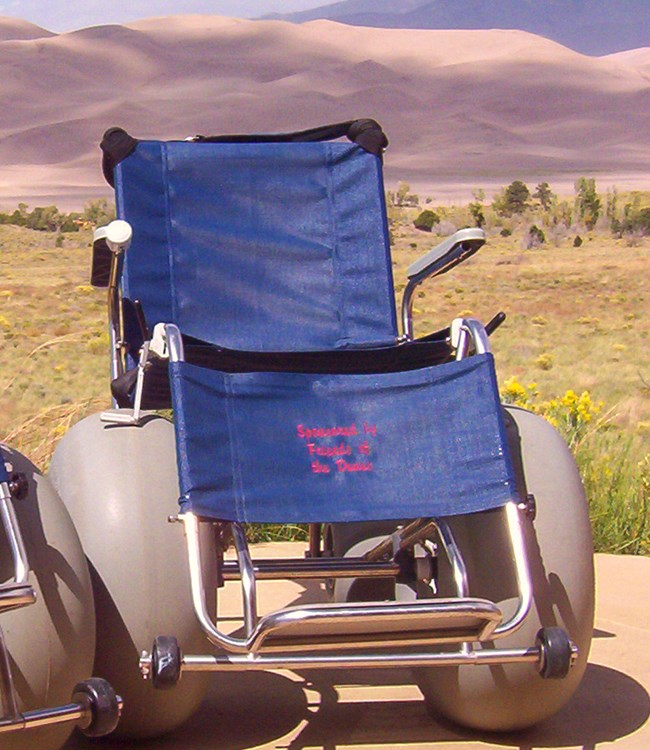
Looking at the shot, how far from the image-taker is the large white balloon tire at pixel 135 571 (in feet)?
11.1

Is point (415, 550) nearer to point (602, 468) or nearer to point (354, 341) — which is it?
point (354, 341)

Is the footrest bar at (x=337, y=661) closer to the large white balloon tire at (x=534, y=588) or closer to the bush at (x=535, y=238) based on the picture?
the large white balloon tire at (x=534, y=588)

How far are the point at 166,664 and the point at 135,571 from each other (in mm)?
388

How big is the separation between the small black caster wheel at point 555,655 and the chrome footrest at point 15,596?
116cm

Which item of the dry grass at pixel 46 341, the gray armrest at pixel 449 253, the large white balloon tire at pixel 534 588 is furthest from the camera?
the dry grass at pixel 46 341

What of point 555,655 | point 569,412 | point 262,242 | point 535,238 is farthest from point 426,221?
point 555,655

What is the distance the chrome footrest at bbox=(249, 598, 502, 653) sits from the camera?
120 inches

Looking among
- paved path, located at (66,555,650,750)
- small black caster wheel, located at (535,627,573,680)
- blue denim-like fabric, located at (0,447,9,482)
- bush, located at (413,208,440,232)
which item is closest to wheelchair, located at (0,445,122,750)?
blue denim-like fabric, located at (0,447,9,482)

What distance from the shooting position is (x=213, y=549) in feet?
11.4

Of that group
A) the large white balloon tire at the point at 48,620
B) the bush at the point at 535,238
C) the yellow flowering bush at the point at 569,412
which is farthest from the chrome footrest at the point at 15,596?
the bush at the point at 535,238

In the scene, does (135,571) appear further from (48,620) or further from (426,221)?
(426,221)

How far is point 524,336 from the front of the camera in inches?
880

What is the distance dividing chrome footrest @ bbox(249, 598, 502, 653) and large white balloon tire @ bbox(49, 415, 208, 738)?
0.35 meters

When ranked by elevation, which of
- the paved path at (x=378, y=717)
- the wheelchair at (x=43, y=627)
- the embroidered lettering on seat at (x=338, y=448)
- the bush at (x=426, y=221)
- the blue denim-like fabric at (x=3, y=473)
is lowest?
the paved path at (x=378, y=717)
